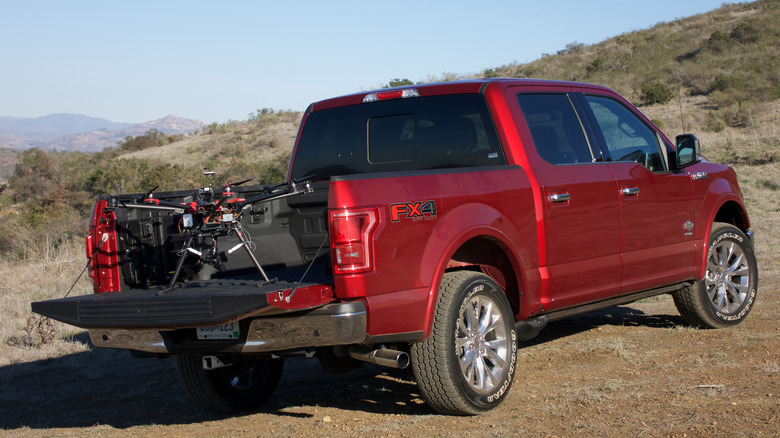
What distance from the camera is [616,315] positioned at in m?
8.34

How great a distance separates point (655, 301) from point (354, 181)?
6002mm

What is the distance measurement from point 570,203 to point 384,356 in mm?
1868

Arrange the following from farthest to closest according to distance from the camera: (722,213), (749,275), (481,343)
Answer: (722,213) → (749,275) → (481,343)

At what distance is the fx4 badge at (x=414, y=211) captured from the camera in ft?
14.3

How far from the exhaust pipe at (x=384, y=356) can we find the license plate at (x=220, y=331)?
0.65m

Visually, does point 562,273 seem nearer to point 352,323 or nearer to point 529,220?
point 529,220

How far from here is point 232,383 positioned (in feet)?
19.0

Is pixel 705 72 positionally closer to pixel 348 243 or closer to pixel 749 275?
pixel 749 275

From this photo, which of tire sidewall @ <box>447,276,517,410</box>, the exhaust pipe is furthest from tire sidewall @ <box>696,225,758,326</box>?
the exhaust pipe

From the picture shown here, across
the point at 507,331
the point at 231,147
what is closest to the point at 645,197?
the point at 507,331

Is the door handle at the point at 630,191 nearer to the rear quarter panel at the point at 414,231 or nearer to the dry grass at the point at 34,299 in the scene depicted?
the rear quarter panel at the point at 414,231

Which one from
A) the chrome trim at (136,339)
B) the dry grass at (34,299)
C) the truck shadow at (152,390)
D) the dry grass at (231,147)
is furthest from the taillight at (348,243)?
the dry grass at (231,147)

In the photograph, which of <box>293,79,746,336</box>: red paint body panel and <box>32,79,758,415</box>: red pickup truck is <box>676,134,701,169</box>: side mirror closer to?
<box>32,79,758,415</box>: red pickup truck

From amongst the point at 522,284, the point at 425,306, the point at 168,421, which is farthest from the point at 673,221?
the point at 168,421
